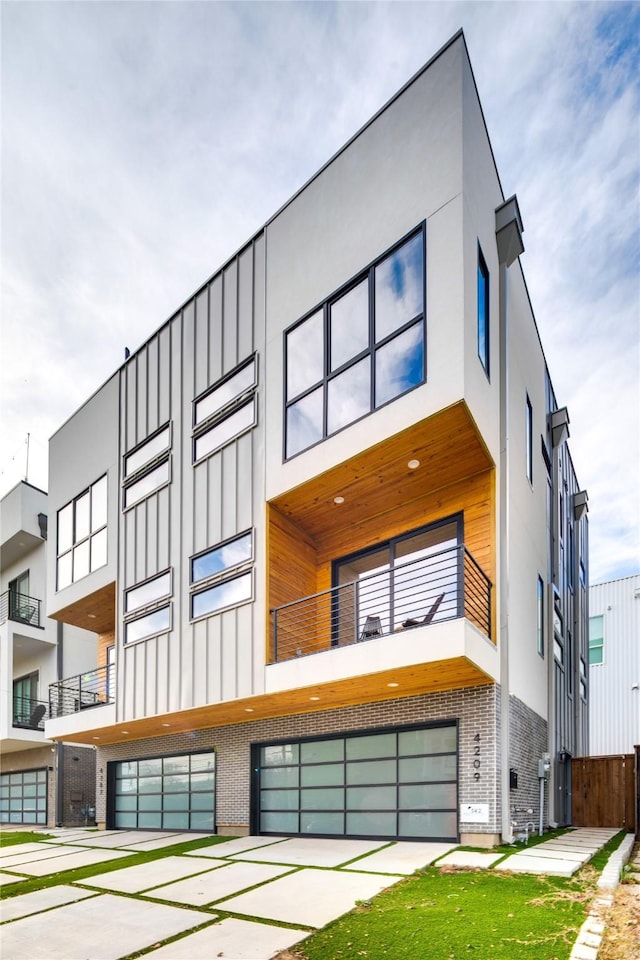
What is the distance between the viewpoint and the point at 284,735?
13.4 meters

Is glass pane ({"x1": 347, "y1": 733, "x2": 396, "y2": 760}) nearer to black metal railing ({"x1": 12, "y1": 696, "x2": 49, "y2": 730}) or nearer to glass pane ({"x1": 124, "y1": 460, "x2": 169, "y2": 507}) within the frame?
glass pane ({"x1": 124, "y1": 460, "x2": 169, "y2": 507})

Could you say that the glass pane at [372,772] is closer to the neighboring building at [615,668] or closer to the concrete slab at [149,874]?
the concrete slab at [149,874]

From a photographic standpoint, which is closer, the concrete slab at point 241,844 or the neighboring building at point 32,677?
the concrete slab at point 241,844

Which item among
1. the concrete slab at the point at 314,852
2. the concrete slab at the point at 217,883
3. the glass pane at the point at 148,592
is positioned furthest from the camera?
the glass pane at the point at 148,592

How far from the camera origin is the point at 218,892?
7.92 metres

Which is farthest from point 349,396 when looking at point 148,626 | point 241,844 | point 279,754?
point 241,844

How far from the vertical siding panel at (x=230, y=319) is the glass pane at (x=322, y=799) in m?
8.60

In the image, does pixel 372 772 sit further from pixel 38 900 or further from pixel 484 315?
pixel 484 315

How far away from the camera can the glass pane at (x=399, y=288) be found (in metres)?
10.5

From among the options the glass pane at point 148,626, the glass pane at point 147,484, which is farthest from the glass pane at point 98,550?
the glass pane at point 148,626

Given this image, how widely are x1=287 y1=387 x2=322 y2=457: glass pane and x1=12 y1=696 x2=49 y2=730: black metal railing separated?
51.8 feet

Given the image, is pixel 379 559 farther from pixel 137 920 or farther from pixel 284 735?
pixel 137 920

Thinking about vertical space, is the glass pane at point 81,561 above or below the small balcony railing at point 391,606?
above

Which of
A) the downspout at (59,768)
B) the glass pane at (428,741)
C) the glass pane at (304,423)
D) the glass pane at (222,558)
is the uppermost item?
the glass pane at (304,423)
